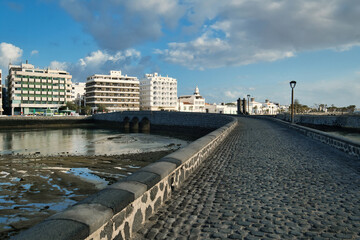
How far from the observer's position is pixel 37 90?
82.5 meters

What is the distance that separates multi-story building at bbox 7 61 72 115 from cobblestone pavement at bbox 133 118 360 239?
82404 millimetres

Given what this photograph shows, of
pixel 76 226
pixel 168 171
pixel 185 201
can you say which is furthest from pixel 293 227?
pixel 76 226

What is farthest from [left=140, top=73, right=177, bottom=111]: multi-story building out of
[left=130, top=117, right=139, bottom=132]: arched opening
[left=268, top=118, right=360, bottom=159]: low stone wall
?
[left=268, top=118, right=360, bottom=159]: low stone wall

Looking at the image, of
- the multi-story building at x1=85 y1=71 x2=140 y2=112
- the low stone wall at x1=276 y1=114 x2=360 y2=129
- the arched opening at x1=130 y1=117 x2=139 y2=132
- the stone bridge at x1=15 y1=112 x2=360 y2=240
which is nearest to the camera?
the stone bridge at x1=15 y1=112 x2=360 y2=240

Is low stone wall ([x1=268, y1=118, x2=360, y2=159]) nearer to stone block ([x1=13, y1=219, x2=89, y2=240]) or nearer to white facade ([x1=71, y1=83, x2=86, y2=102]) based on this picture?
stone block ([x1=13, y1=219, x2=89, y2=240])

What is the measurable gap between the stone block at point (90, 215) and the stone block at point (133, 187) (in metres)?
0.61

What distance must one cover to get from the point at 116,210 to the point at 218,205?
2.15 meters

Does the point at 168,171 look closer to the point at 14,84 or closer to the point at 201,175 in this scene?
the point at 201,175

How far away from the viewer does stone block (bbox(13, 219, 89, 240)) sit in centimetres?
228

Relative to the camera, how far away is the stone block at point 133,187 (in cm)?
357

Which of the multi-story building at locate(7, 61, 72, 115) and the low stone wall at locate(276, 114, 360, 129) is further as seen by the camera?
the multi-story building at locate(7, 61, 72, 115)

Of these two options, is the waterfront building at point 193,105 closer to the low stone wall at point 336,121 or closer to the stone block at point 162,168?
the low stone wall at point 336,121

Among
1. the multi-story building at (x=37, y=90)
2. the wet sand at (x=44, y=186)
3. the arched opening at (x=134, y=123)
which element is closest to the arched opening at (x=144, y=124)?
the arched opening at (x=134, y=123)

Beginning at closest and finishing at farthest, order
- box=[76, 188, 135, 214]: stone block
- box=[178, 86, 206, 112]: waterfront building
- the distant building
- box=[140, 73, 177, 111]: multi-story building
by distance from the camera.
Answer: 1. box=[76, 188, 135, 214]: stone block
2. the distant building
3. box=[140, 73, 177, 111]: multi-story building
4. box=[178, 86, 206, 112]: waterfront building
